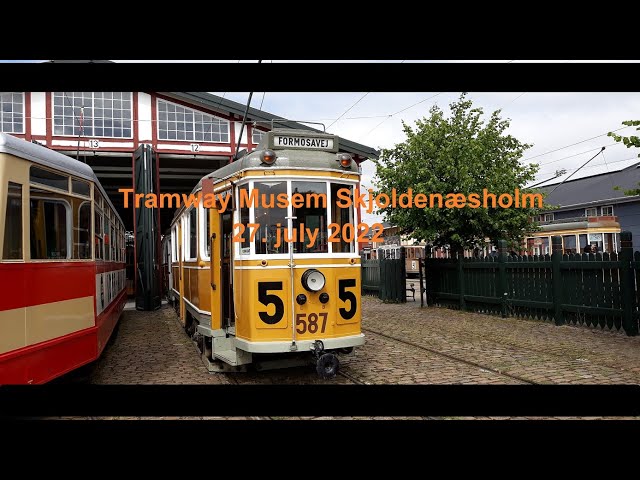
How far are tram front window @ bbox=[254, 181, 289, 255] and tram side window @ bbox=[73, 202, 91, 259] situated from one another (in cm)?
191

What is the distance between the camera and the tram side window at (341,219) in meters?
7.21

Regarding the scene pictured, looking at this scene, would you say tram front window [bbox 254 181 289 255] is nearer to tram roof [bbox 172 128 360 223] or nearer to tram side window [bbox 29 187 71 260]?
tram roof [bbox 172 128 360 223]

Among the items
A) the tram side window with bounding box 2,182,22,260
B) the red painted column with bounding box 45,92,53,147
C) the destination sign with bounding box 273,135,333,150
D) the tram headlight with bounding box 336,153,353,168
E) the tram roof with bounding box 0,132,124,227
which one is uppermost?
the red painted column with bounding box 45,92,53,147

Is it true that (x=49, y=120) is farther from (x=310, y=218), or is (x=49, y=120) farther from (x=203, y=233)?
(x=310, y=218)

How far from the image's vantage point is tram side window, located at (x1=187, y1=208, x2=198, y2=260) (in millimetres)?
9289

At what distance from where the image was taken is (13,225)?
5.21m

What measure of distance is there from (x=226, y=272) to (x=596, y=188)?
34909mm

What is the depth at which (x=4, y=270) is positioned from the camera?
16.4 feet

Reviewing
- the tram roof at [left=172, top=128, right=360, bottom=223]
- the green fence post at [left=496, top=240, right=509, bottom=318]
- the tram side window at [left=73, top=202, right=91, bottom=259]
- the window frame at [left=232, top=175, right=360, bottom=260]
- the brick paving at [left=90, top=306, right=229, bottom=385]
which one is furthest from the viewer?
the green fence post at [left=496, top=240, right=509, bottom=318]

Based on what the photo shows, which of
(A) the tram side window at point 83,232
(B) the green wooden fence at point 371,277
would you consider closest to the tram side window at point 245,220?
(A) the tram side window at point 83,232

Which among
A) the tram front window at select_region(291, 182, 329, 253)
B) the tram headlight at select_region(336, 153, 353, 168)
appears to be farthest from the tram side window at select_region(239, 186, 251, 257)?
the tram headlight at select_region(336, 153, 353, 168)
